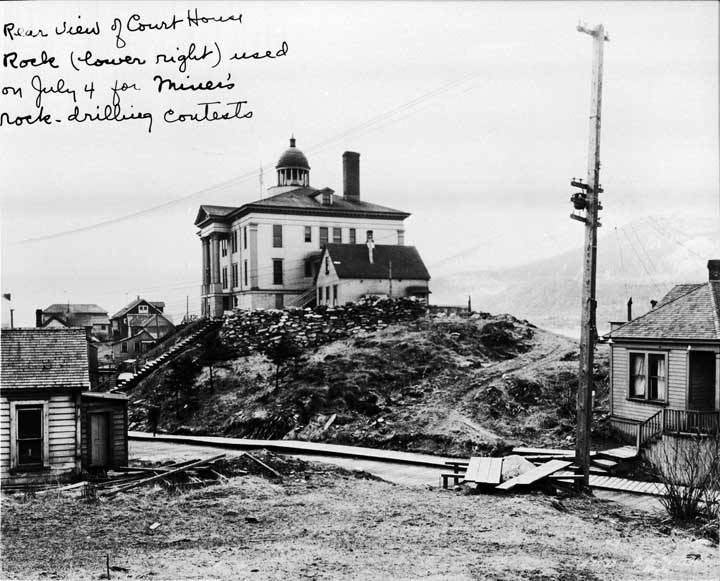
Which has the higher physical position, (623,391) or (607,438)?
(623,391)

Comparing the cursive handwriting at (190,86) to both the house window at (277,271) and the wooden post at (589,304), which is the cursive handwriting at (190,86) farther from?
the house window at (277,271)

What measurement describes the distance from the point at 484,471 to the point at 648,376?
794cm

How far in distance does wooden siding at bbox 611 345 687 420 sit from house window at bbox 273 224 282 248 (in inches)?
1328

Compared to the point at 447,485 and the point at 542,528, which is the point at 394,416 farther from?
the point at 542,528

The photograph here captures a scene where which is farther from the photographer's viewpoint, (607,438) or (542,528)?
(607,438)

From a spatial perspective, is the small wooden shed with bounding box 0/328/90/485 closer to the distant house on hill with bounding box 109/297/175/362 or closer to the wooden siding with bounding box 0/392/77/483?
the wooden siding with bounding box 0/392/77/483

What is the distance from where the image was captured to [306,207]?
5378cm

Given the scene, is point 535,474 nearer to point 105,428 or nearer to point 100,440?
point 105,428

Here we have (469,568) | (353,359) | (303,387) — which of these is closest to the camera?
(469,568)

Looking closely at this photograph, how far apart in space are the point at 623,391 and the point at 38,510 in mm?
17903

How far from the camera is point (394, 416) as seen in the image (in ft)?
92.4

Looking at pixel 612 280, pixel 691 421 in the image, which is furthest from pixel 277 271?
pixel 612 280

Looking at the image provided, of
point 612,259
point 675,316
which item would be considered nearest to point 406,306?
point 675,316

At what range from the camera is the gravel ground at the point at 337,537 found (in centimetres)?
1109
